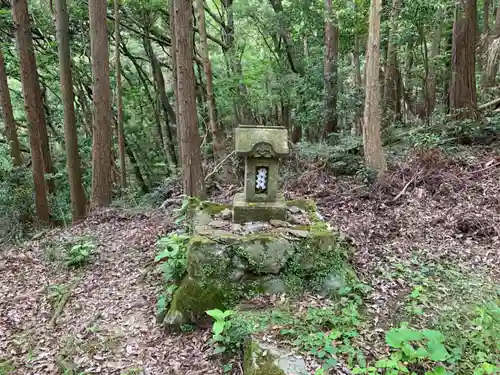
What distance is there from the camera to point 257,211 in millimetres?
5234

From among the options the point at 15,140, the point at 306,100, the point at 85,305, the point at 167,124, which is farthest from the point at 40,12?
the point at 85,305

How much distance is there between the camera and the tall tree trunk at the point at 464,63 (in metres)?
9.42

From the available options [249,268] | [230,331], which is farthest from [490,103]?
[230,331]

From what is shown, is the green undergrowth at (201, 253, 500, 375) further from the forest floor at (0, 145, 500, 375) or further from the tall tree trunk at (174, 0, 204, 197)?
the tall tree trunk at (174, 0, 204, 197)

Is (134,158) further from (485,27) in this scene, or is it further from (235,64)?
(485,27)

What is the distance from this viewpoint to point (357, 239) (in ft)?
19.9

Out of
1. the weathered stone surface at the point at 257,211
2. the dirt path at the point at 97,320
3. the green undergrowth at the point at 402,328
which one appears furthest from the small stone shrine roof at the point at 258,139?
the dirt path at the point at 97,320

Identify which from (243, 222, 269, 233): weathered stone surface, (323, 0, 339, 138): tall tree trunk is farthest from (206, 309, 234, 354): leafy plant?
(323, 0, 339, 138): tall tree trunk

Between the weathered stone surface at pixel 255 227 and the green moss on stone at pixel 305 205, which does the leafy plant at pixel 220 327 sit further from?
the green moss on stone at pixel 305 205

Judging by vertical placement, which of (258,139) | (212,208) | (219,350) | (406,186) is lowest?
(219,350)

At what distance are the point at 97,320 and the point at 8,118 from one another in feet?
26.2

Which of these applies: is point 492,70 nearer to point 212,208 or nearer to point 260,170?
point 260,170

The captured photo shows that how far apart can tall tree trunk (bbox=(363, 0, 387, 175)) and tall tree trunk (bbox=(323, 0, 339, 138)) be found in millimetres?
3390

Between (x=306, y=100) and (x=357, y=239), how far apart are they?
875 centimetres
